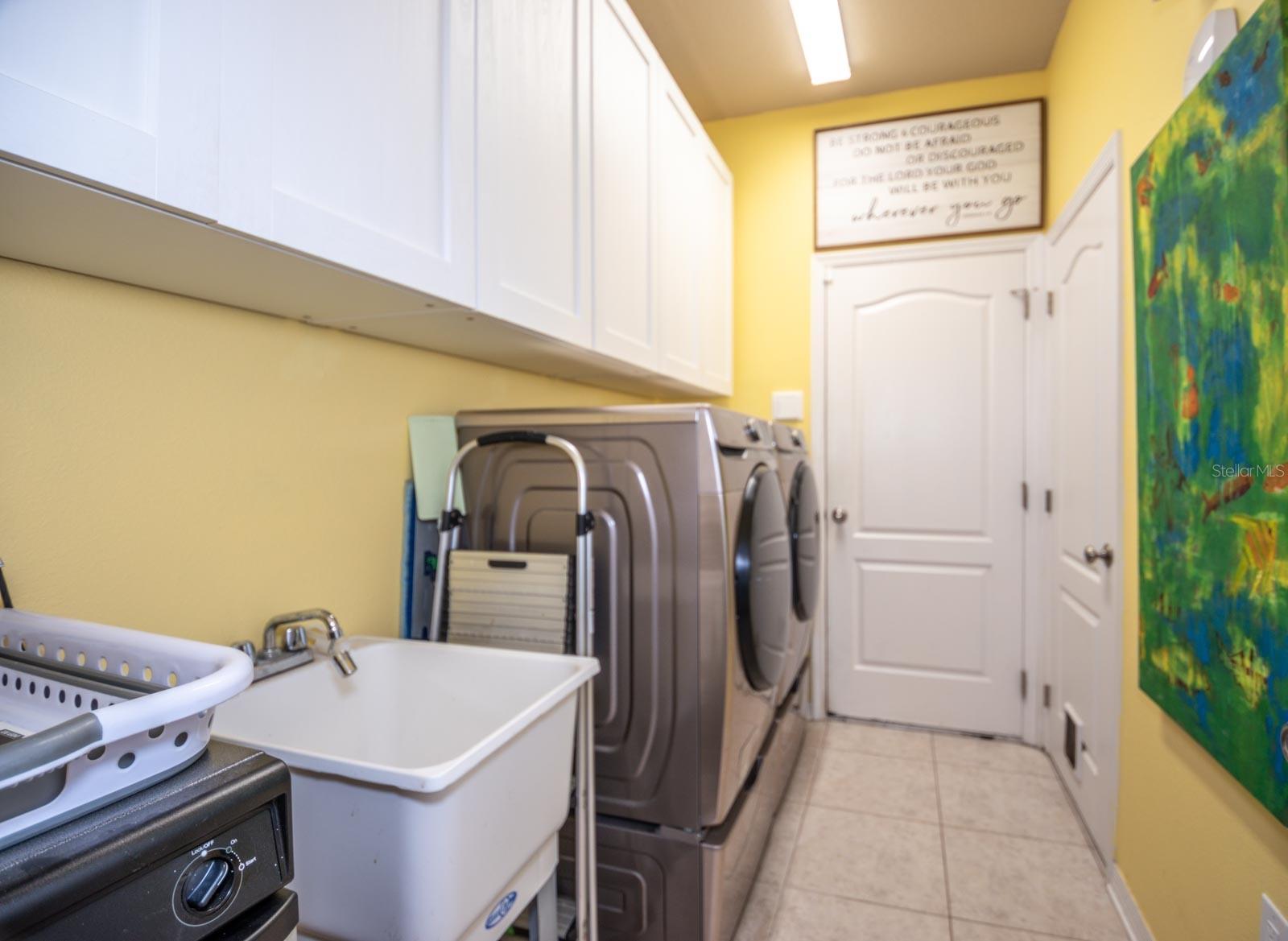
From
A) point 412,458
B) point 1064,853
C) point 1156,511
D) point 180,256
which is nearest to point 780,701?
point 1064,853

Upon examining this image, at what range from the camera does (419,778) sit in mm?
780

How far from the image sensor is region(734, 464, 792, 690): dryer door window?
61.1 inches

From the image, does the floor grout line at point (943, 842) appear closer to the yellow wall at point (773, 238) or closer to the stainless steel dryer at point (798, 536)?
the stainless steel dryer at point (798, 536)

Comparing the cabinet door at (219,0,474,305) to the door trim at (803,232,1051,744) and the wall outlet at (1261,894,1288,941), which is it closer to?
the wall outlet at (1261,894,1288,941)

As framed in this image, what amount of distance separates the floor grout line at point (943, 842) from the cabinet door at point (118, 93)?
7.24 feet

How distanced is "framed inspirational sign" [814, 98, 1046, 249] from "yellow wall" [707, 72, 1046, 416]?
69mm

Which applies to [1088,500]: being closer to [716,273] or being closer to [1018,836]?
[1018,836]

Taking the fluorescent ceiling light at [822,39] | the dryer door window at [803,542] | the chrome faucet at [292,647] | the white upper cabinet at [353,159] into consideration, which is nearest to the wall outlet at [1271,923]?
the dryer door window at [803,542]

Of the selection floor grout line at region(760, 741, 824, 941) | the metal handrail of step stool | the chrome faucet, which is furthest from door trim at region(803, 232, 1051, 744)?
the chrome faucet

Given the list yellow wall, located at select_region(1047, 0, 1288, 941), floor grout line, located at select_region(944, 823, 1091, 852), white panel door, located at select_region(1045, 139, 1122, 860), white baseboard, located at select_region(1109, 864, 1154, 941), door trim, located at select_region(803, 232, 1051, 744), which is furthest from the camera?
door trim, located at select_region(803, 232, 1051, 744)

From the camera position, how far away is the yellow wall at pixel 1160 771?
47.6 inches

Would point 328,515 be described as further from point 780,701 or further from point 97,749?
point 780,701

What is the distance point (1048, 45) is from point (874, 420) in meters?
1.63

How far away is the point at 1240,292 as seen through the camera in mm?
1163
